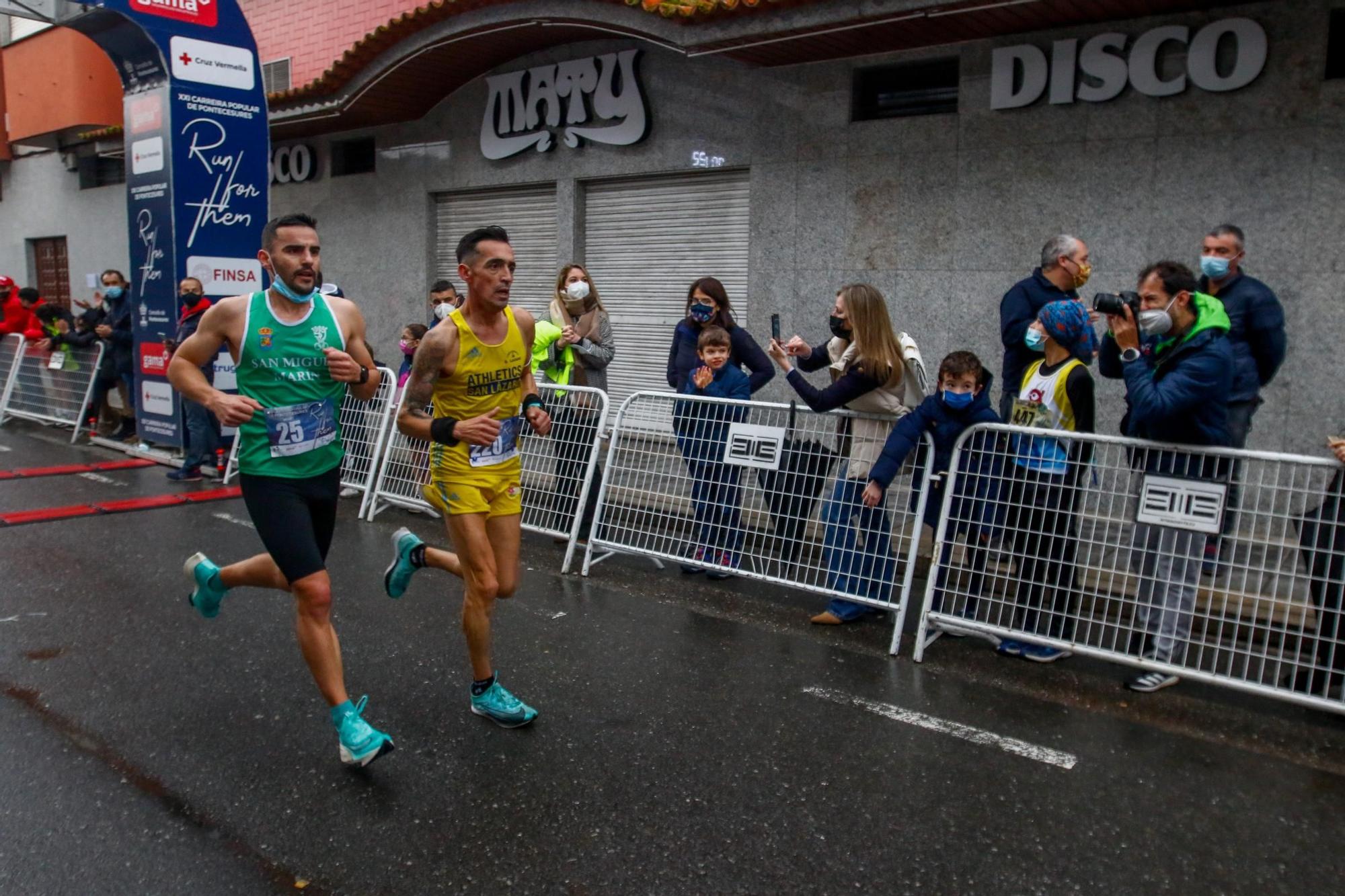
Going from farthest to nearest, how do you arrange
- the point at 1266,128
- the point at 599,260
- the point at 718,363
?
the point at 599,260, the point at 1266,128, the point at 718,363

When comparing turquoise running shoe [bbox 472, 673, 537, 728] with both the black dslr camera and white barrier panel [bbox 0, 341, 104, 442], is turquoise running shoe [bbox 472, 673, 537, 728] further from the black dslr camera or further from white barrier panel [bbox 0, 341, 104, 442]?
white barrier panel [bbox 0, 341, 104, 442]

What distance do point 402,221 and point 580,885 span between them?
1169 cm

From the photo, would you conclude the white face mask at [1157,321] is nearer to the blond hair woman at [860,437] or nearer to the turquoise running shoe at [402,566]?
the blond hair woman at [860,437]

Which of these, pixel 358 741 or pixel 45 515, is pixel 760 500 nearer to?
pixel 358 741

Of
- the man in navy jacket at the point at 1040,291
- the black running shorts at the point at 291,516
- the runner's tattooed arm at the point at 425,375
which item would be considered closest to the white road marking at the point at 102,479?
the black running shorts at the point at 291,516

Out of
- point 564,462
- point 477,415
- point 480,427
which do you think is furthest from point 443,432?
point 564,462

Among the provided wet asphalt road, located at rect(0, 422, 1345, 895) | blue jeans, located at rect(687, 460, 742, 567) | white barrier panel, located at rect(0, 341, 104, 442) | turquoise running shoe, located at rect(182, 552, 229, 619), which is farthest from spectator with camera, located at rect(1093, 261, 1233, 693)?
white barrier panel, located at rect(0, 341, 104, 442)

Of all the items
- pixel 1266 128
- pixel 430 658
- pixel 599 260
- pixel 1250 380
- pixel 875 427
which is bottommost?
pixel 430 658

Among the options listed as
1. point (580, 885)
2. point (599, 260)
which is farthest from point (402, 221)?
point (580, 885)

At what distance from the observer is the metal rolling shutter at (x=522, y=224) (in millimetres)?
12117

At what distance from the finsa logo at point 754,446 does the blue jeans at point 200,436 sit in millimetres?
6179

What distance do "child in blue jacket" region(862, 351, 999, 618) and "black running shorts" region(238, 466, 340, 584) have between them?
280 cm

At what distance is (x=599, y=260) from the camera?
11609 millimetres

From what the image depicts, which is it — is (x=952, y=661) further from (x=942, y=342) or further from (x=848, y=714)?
(x=942, y=342)
